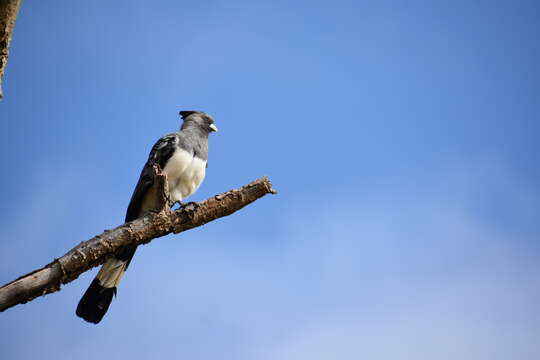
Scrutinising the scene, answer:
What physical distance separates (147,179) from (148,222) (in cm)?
171

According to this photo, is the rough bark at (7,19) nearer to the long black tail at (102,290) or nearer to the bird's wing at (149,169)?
the long black tail at (102,290)

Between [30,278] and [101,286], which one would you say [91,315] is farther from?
[30,278]

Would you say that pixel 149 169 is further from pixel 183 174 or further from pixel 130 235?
pixel 130 235

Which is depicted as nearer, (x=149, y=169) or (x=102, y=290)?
(x=102, y=290)

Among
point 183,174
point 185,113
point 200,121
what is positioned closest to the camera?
point 183,174

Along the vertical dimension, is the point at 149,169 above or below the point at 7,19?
above

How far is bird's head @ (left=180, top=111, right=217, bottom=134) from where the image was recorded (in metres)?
9.51

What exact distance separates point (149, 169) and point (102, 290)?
79.5 inches

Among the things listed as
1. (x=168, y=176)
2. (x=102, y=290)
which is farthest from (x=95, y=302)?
(x=168, y=176)

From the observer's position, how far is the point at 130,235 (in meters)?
6.40

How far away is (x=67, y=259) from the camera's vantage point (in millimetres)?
5980

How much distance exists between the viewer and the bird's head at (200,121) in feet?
31.2

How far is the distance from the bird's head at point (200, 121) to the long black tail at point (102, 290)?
2.93 m

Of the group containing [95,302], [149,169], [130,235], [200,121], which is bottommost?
[95,302]
